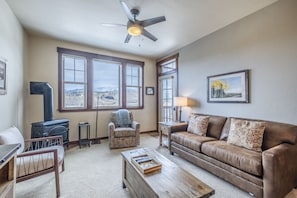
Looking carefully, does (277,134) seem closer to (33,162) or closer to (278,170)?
(278,170)

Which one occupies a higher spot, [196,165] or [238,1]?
[238,1]

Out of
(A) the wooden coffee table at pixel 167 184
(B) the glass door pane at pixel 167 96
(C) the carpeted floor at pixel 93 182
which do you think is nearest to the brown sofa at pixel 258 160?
(C) the carpeted floor at pixel 93 182

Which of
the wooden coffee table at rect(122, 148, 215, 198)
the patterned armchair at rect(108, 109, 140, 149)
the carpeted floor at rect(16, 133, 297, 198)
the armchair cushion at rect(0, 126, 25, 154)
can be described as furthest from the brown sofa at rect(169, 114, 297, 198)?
the armchair cushion at rect(0, 126, 25, 154)

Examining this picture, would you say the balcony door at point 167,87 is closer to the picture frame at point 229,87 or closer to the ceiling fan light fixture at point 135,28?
the picture frame at point 229,87

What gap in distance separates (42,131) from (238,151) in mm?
3655

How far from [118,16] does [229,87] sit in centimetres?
272

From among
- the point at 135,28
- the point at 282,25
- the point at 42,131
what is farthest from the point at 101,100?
the point at 282,25

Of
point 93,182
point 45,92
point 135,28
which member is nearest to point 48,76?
point 45,92

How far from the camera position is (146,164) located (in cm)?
175

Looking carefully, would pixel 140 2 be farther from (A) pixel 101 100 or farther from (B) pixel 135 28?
(A) pixel 101 100

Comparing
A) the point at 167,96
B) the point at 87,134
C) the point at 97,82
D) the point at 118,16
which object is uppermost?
the point at 118,16

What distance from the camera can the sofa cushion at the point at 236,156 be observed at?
1855 millimetres

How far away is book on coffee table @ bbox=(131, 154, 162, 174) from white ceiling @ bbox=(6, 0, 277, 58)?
2413 millimetres

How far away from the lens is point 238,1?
240 centimetres
